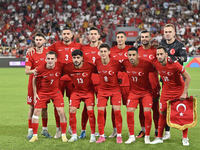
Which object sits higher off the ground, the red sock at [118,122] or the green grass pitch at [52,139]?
the red sock at [118,122]

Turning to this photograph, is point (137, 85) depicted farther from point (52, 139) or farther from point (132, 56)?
point (52, 139)

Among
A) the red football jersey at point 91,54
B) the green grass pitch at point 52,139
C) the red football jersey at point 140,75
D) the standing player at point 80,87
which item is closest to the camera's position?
the green grass pitch at point 52,139

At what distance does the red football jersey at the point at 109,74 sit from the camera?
575 cm

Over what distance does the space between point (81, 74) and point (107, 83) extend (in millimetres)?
538

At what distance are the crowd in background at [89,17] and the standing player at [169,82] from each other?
2127 centimetres

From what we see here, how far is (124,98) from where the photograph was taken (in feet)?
20.2

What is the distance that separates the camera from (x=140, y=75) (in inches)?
224

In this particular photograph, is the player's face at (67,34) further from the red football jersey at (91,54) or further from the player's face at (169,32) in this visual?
the player's face at (169,32)

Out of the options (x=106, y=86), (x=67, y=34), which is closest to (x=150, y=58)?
(x=106, y=86)

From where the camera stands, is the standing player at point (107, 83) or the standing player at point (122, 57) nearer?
the standing player at point (107, 83)

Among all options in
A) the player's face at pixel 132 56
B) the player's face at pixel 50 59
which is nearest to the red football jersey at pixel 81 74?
the player's face at pixel 50 59

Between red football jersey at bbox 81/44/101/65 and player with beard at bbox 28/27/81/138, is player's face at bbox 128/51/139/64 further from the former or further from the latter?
player with beard at bbox 28/27/81/138

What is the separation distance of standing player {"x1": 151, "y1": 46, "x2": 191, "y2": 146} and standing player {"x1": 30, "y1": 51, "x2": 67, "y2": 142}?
185 cm

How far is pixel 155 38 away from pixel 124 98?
20.9 meters
